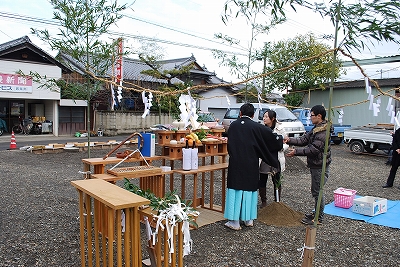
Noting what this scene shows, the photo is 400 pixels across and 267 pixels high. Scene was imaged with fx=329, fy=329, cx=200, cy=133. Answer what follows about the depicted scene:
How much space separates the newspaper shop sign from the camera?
16.4 m

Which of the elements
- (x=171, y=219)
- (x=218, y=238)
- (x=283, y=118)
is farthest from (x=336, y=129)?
(x=171, y=219)

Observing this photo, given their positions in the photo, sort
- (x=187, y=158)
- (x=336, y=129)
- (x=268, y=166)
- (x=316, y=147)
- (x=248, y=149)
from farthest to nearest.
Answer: (x=336, y=129) < (x=268, y=166) < (x=187, y=158) < (x=316, y=147) < (x=248, y=149)

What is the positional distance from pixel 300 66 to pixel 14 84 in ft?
50.1

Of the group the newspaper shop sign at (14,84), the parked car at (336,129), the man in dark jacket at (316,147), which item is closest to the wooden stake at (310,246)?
the man in dark jacket at (316,147)

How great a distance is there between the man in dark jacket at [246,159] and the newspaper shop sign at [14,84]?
50.8ft

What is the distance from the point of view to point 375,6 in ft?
6.87

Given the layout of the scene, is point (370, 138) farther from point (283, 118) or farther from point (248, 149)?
point (248, 149)

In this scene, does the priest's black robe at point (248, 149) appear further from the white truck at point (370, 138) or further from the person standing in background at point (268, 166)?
the white truck at point (370, 138)

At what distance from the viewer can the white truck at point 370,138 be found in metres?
12.0

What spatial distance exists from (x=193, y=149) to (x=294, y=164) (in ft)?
17.7

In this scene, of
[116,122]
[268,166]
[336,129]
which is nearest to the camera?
[268,166]

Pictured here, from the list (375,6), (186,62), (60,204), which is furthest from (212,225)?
(186,62)

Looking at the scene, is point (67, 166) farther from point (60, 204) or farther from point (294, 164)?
point (294, 164)

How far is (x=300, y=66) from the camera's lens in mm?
18484
